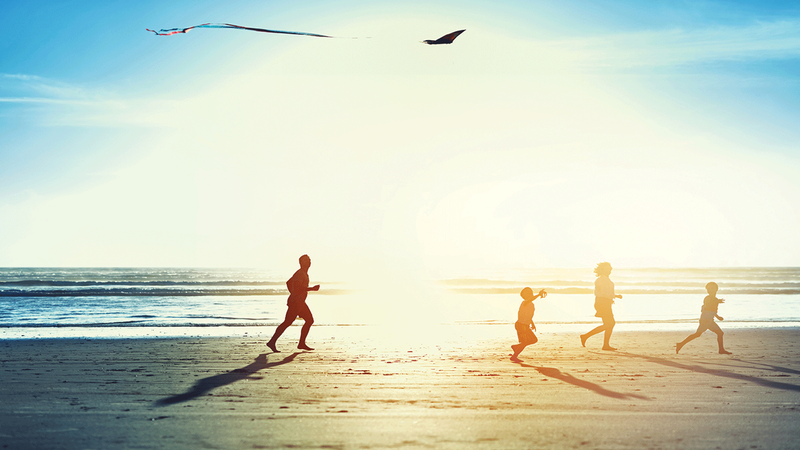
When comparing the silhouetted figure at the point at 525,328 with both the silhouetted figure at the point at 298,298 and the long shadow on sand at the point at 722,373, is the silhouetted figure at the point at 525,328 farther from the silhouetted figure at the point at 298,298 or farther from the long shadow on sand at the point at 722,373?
the silhouetted figure at the point at 298,298

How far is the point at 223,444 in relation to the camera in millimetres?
4699

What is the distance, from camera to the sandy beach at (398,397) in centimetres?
493

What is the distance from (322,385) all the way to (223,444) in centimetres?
272

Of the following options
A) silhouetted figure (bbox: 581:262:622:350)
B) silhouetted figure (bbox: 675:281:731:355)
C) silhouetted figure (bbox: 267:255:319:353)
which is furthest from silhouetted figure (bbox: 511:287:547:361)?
silhouetted figure (bbox: 267:255:319:353)

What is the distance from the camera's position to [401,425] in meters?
5.31

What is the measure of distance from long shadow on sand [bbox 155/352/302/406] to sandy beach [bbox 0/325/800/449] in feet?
0.10

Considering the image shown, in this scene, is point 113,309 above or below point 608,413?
below

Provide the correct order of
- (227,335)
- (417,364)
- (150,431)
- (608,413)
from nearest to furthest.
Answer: (150,431) < (608,413) < (417,364) < (227,335)

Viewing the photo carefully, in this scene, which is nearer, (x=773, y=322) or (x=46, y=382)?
(x=46, y=382)

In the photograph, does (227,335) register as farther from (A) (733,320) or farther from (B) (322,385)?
(A) (733,320)

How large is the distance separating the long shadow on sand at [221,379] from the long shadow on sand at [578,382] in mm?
4301

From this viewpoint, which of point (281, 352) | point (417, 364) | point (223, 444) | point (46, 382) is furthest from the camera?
point (281, 352)

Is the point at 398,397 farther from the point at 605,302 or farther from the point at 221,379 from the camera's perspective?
the point at 605,302

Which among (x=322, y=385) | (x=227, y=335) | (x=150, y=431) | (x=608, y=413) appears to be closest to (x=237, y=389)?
(x=322, y=385)
